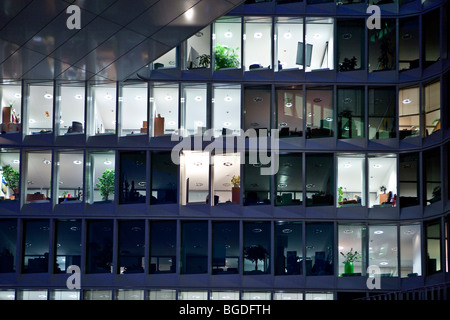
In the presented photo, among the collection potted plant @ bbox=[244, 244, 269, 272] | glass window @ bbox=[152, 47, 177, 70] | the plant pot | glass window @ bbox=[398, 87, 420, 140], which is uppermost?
glass window @ bbox=[152, 47, 177, 70]

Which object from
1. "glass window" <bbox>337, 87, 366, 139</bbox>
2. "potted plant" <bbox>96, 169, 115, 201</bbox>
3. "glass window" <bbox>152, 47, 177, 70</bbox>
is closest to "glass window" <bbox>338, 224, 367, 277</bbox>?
"glass window" <bbox>337, 87, 366, 139</bbox>

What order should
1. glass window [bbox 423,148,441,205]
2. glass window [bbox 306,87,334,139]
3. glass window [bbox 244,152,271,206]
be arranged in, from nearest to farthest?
glass window [bbox 423,148,441,205] → glass window [bbox 244,152,271,206] → glass window [bbox 306,87,334,139]

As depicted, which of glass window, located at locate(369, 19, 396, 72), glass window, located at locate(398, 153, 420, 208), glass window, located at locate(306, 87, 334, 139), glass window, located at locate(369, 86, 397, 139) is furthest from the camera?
glass window, located at locate(369, 19, 396, 72)

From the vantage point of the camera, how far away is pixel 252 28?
32375mm

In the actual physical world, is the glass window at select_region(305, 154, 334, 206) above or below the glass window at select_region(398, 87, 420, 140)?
below

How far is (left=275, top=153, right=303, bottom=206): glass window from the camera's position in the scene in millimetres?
31312

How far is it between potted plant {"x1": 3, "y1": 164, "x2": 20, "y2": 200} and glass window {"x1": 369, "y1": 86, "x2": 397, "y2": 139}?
1331cm

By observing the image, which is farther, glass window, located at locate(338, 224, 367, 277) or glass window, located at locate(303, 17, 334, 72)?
glass window, located at locate(303, 17, 334, 72)

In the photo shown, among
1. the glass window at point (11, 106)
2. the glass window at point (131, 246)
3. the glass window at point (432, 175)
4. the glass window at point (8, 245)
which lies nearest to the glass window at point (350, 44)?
the glass window at point (432, 175)

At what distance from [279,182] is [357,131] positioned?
11.6 feet

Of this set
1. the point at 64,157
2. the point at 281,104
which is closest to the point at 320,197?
the point at 281,104

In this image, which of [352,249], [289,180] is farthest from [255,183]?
[352,249]

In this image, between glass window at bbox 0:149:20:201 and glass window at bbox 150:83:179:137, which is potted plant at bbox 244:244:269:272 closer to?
glass window at bbox 150:83:179:137
